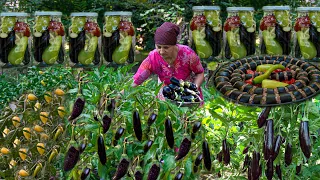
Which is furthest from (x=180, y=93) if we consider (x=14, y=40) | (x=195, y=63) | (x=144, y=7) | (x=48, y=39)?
(x=144, y=7)

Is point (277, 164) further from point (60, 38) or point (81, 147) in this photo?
point (60, 38)

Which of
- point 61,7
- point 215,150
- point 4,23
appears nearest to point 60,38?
point 4,23

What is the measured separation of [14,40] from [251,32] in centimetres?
184

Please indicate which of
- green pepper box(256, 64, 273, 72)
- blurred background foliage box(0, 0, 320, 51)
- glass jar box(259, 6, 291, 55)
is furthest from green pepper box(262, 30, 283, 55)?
green pepper box(256, 64, 273, 72)

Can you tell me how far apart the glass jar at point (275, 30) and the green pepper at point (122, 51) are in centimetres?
104

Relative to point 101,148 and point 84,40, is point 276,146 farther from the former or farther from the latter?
point 84,40

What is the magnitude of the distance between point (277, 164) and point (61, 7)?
3.99m

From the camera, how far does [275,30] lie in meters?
4.62

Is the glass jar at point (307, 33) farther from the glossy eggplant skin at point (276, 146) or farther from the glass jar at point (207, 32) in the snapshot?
the glossy eggplant skin at point (276, 146)

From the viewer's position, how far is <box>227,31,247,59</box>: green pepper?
4664 mm

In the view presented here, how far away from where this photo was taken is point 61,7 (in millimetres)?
5863

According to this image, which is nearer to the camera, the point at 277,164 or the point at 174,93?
the point at 277,164

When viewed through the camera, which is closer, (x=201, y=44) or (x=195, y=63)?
(x=195, y=63)

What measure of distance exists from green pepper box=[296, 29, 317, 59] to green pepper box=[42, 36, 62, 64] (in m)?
1.86
